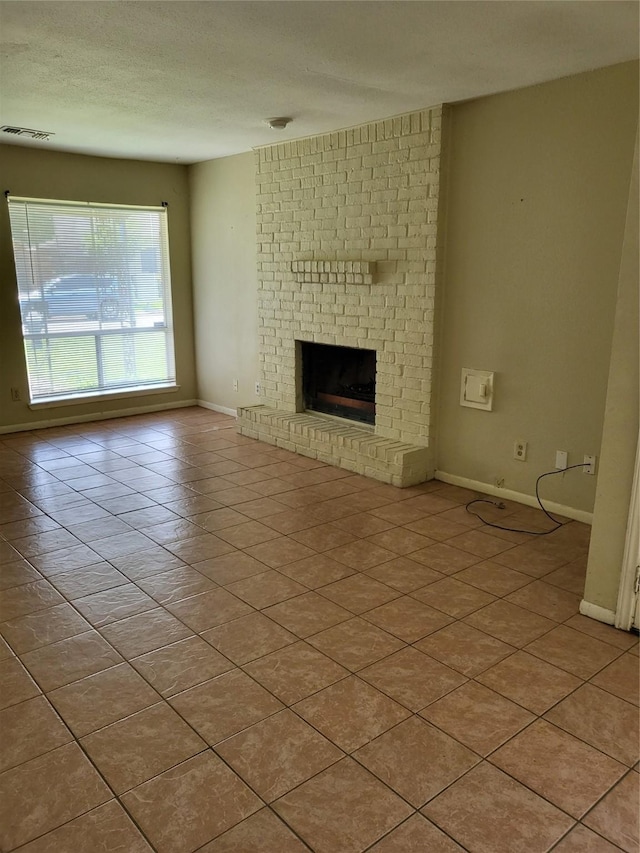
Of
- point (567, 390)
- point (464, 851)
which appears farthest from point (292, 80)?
point (464, 851)

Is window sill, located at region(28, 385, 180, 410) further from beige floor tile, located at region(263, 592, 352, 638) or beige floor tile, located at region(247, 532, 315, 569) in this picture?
beige floor tile, located at region(263, 592, 352, 638)

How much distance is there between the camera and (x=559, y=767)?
70.2 inches

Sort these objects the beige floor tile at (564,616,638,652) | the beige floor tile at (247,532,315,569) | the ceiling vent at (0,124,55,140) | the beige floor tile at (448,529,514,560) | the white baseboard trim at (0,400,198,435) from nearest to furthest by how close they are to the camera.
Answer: the beige floor tile at (564,616,638,652) < the beige floor tile at (247,532,315,569) < the beige floor tile at (448,529,514,560) < the ceiling vent at (0,124,55,140) < the white baseboard trim at (0,400,198,435)

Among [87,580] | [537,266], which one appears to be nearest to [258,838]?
[87,580]

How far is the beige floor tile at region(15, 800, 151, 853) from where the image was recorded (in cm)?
151

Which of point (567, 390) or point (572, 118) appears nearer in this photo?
point (572, 118)

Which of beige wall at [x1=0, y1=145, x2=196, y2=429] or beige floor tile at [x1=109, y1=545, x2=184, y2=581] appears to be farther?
beige wall at [x1=0, y1=145, x2=196, y2=429]

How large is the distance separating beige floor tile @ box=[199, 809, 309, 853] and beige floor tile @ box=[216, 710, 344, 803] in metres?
0.07

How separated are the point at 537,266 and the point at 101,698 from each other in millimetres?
2966

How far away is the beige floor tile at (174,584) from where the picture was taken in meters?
2.72

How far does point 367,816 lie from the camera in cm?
161

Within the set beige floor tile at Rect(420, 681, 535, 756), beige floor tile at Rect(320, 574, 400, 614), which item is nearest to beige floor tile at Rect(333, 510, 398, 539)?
beige floor tile at Rect(320, 574, 400, 614)

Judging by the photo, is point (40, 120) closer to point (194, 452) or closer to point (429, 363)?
point (194, 452)

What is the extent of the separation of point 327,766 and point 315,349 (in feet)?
12.1
